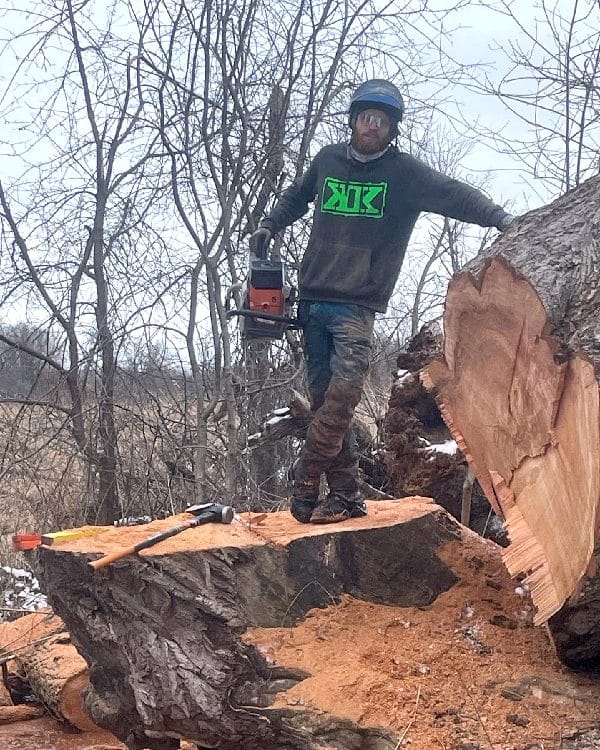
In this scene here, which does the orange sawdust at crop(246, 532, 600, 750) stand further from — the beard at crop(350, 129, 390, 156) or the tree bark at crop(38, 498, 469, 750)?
the beard at crop(350, 129, 390, 156)

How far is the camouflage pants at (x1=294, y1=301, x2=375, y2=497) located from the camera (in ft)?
12.6

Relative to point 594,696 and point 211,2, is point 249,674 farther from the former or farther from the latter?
point 211,2

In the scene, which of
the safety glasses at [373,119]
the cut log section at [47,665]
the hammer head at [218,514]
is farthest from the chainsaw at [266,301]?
the cut log section at [47,665]

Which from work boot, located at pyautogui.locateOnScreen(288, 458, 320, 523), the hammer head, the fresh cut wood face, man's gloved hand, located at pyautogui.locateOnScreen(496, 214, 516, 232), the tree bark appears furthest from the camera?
work boot, located at pyautogui.locateOnScreen(288, 458, 320, 523)

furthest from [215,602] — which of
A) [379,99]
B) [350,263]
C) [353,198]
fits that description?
[379,99]

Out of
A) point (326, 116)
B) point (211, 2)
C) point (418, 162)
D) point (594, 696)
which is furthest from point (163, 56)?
point (594, 696)

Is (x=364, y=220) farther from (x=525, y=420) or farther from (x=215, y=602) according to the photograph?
(x=215, y=602)

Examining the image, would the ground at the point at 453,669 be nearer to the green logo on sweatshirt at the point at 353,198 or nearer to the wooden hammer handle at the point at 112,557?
the wooden hammer handle at the point at 112,557

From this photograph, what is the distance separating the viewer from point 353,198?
3975 millimetres

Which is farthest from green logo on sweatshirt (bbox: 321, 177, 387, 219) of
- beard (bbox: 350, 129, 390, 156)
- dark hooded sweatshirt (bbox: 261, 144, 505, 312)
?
beard (bbox: 350, 129, 390, 156)

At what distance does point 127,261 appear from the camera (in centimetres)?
718

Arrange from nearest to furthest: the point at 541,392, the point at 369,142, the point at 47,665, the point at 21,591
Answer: the point at 541,392 < the point at 369,142 < the point at 47,665 < the point at 21,591

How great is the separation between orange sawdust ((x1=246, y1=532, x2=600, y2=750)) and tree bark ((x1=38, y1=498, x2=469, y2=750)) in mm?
71

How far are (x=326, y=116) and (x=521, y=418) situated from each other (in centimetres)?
490
